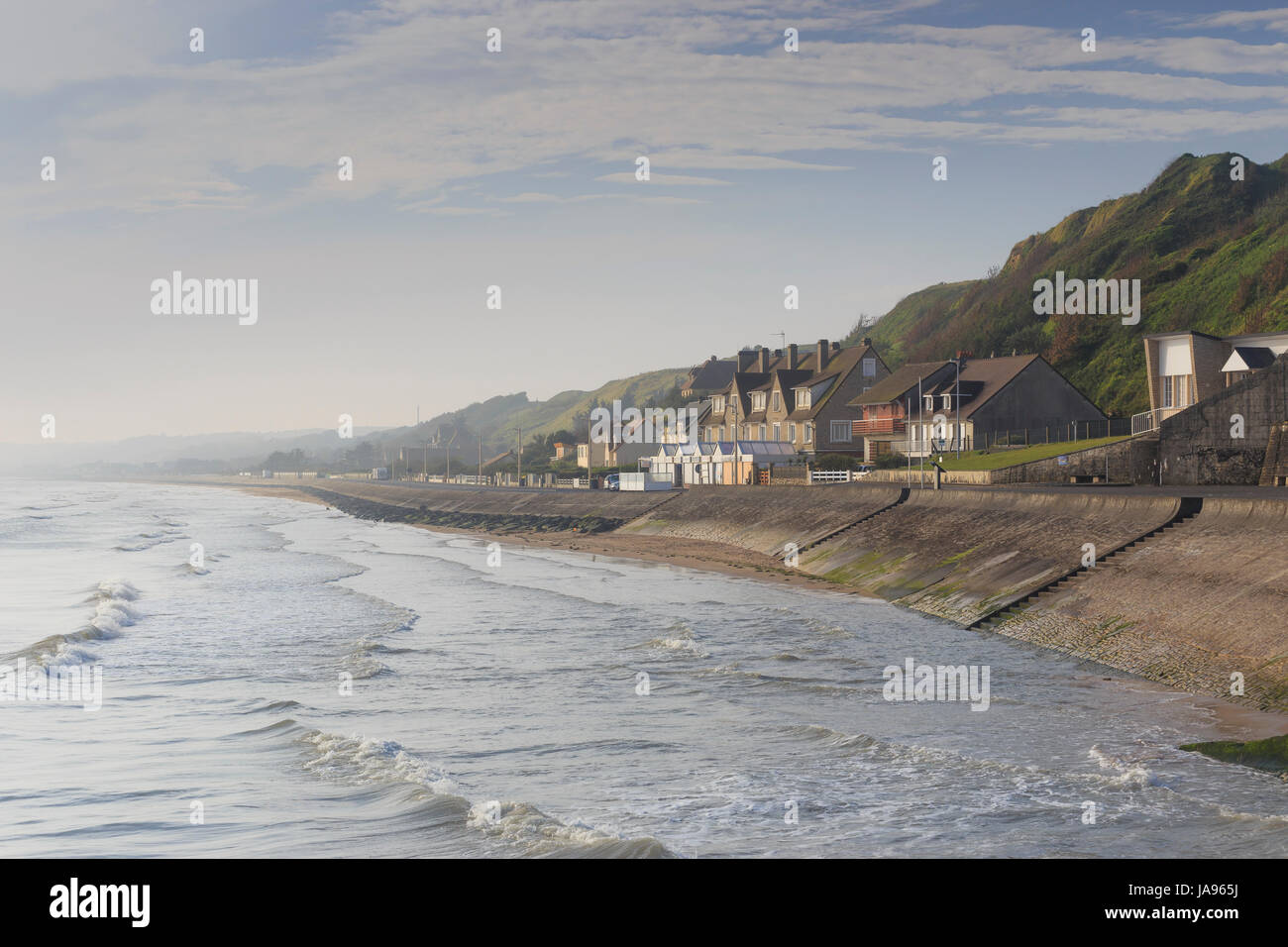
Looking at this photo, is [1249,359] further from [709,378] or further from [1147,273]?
[709,378]

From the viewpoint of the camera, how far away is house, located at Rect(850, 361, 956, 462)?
277ft

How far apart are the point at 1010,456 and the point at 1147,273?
43319 mm

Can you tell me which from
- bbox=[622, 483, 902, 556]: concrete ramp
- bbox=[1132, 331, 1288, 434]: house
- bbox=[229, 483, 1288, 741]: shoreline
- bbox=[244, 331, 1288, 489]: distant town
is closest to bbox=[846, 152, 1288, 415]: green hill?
Result: bbox=[244, 331, 1288, 489]: distant town

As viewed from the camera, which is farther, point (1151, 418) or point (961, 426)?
point (961, 426)

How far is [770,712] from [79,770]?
11.9m

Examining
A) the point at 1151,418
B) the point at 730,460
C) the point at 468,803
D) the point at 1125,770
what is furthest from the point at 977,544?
the point at 730,460

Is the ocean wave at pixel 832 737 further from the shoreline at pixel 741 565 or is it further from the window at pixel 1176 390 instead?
the window at pixel 1176 390

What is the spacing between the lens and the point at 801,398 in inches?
4023

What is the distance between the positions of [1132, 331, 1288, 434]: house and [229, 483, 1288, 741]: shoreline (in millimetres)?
22686

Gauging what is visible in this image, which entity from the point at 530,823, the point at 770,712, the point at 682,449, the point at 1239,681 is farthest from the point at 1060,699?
the point at 682,449

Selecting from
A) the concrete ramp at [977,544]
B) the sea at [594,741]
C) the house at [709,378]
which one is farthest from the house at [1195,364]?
the house at [709,378]

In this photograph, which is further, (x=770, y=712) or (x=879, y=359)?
(x=879, y=359)
